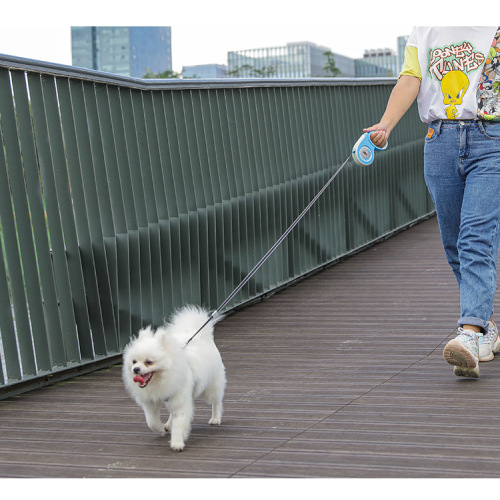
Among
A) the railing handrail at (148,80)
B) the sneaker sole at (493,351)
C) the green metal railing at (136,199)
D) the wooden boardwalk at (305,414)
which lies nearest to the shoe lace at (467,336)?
the wooden boardwalk at (305,414)

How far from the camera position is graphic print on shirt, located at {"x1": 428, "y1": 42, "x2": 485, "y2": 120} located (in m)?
4.74

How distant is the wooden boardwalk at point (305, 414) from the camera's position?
3.46 m

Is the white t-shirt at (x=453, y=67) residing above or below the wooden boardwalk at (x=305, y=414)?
above

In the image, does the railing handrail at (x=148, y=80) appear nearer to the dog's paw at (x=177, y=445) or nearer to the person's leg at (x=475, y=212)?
the person's leg at (x=475, y=212)

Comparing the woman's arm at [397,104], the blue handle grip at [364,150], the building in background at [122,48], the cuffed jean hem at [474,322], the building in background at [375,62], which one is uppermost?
the woman's arm at [397,104]

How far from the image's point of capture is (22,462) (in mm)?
3680

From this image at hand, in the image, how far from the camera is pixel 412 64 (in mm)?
4957

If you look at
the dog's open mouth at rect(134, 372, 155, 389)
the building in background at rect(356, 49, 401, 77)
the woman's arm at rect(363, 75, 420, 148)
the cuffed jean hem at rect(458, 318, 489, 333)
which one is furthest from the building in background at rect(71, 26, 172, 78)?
the dog's open mouth at rect(134, 372, 155, 389)

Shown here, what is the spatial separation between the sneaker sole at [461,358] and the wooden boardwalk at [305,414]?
7cm

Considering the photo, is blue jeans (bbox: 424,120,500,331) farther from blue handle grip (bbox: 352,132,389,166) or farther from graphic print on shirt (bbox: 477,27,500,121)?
blue handle grip (bbox: 352,132,389,166)

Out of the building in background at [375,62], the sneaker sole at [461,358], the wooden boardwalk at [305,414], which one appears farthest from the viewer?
the building in background at [375,62]

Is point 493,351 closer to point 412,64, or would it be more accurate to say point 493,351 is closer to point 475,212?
point 475,212

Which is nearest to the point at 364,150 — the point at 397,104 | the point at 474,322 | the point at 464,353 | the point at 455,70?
the point at 397,104

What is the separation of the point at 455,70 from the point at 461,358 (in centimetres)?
145
